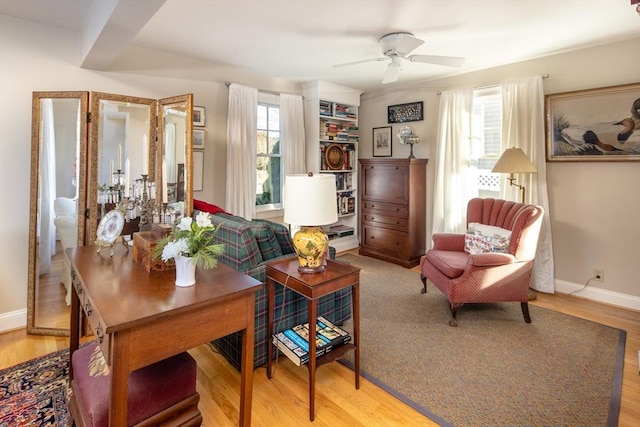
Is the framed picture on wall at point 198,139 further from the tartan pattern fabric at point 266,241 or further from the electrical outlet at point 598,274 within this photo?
the electrical outlet at point 598,274

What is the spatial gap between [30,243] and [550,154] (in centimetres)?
478

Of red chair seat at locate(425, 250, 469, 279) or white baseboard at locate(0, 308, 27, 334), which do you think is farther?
red chair seat at locate(425, 250, 469, 279)

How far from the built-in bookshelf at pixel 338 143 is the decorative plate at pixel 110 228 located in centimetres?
297

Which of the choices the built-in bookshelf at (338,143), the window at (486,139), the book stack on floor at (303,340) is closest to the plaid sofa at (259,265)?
the book stack on floor at (303,340)

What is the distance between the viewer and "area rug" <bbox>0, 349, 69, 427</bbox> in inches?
67.7

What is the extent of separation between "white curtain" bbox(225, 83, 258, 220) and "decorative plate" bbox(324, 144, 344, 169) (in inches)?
45.7

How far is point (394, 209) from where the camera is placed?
14.6 ft

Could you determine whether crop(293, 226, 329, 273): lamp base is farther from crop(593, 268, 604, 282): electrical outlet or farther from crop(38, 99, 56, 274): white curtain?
crop(593, 268, 604, 282): electrical outlet

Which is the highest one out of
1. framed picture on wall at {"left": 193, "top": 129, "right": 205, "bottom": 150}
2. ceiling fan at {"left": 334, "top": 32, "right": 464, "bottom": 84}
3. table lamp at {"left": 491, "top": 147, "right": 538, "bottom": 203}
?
ceiling fan at {"left": 334, "top": 32, "right": 464, "bottom": 84}

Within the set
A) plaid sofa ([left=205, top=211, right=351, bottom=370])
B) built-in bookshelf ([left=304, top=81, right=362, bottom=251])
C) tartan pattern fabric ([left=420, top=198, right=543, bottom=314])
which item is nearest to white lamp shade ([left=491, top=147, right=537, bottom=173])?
tartan pattern fabric ([left=420, top=198, right=543, bottom=314])

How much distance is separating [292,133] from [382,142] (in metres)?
1.42

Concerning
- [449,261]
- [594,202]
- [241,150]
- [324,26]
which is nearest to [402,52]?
[324,26]

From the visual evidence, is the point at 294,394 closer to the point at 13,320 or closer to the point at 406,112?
the point at 13,320

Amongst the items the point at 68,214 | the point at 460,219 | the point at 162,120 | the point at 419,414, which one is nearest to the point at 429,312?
the point at 419,414
